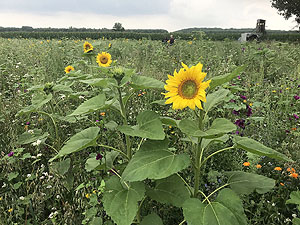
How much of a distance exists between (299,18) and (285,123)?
3073cm

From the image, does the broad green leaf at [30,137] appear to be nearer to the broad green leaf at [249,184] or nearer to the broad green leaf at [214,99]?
the broad green leaf at [214,99]

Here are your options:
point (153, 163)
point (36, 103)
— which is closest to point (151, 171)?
point (153, 163)

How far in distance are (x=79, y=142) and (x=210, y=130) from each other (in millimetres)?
709

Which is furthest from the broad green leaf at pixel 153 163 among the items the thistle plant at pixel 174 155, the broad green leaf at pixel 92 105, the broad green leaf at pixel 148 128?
the broad green leaf at pixel 92 105

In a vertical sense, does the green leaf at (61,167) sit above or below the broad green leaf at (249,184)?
below

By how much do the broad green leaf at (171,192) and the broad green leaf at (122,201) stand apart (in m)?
0.15

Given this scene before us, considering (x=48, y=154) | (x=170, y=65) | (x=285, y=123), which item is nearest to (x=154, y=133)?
(x=48, y=154)

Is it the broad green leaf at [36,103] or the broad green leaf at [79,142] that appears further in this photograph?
the broad green leaf at [36,103]

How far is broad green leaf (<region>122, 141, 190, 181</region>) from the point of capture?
3.62ft

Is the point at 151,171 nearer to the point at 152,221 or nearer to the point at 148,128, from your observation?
the point at 148,128

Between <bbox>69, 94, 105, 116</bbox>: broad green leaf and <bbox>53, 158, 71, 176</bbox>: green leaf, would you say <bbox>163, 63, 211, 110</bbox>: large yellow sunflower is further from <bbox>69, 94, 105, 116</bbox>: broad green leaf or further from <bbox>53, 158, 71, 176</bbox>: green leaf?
<bbox>53, 158, 71, 176</bbox>: green leaf

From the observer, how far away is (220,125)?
1216mm

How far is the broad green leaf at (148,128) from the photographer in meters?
1.16

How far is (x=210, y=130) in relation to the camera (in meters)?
1.17
